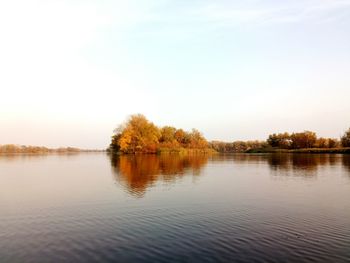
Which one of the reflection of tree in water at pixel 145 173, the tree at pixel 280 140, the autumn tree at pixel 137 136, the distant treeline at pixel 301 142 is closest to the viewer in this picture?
the reflection of tree in water at pixel 145 173

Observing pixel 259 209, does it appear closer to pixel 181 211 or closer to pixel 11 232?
pixel 181 211

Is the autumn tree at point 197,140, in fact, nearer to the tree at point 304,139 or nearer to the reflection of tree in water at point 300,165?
the tree at point 304,139

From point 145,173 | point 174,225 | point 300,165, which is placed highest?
point 300,165

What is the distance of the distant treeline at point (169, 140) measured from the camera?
122m

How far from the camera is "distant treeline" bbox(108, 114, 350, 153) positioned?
121500 mm

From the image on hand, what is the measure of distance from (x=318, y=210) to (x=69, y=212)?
14774 millimetres

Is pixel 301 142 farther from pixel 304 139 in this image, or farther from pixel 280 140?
pixel 280 140

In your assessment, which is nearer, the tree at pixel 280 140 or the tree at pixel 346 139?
the tree at pixel 346 139

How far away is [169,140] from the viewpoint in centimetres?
13712

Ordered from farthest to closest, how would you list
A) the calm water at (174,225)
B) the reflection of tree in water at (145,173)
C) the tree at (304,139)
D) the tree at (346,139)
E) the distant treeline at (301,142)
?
the tree at (304,139) → the distant treeline at (301,142) → the tree at (346,139) → the reflection of tree in water at (145,173) → the calm water at (174,225)

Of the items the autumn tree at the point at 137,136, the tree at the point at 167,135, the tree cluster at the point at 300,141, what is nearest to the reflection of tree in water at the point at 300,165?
the autumn tree at the point at 137,136

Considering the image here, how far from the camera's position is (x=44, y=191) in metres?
27.0

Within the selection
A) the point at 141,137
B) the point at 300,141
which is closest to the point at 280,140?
the point at 300,141

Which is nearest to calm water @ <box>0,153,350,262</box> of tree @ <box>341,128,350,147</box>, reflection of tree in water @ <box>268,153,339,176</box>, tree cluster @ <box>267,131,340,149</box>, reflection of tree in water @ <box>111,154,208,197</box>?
reflection of tree in water @ <box>111,154,208,197</box>
